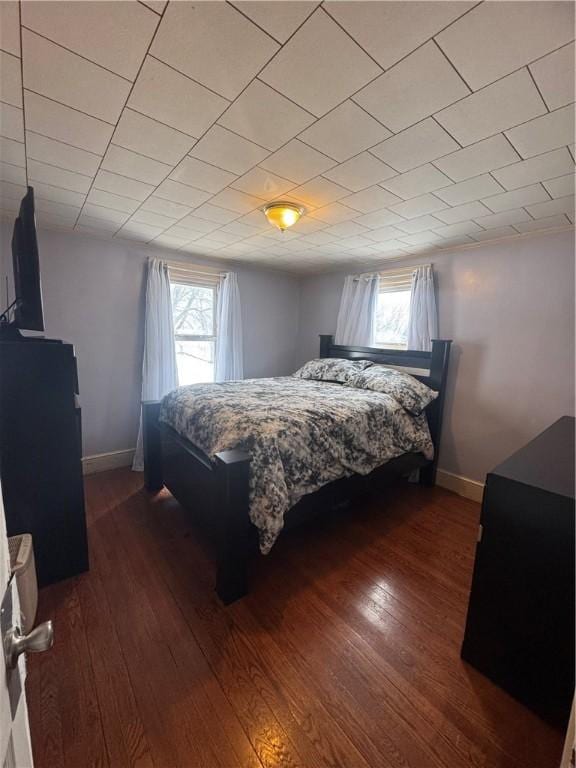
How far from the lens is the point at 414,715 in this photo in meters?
1.19

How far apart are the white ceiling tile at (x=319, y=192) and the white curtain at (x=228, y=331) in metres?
1.88

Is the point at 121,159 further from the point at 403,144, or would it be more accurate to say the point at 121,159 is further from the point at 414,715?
the point at 414,715

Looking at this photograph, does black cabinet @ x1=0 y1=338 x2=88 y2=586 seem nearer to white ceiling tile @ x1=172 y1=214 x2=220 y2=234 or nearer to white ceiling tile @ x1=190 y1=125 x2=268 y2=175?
white ceiling tile @ x1=190 y1=125 x2=268 y2=175

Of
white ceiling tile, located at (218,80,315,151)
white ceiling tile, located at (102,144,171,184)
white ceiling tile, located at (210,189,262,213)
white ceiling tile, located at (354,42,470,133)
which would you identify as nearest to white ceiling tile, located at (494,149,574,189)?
white ceiling tile, located at (354,42,470,133)

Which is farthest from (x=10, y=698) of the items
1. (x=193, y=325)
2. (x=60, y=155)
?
(x=193, y=325)

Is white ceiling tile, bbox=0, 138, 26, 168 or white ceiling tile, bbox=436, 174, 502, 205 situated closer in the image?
white ceiling tile, bbox=0, 138, 26, 168

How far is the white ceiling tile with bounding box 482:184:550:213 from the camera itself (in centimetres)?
183

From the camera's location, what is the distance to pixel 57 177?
6.07ft

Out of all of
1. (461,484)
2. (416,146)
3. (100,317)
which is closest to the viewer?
(416,146)

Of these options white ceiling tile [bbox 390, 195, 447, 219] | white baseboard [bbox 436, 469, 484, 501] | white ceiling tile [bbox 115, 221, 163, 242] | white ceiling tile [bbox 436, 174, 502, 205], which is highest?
white ceiling tile [bbox 115, 221, 163, 242]

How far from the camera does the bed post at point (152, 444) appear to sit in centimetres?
276

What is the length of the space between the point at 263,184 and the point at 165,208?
845 millimetres

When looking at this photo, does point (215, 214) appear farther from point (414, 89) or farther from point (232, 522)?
point (232, 522)

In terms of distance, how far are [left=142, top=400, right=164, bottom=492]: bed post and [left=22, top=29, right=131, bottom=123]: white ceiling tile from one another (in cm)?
201
